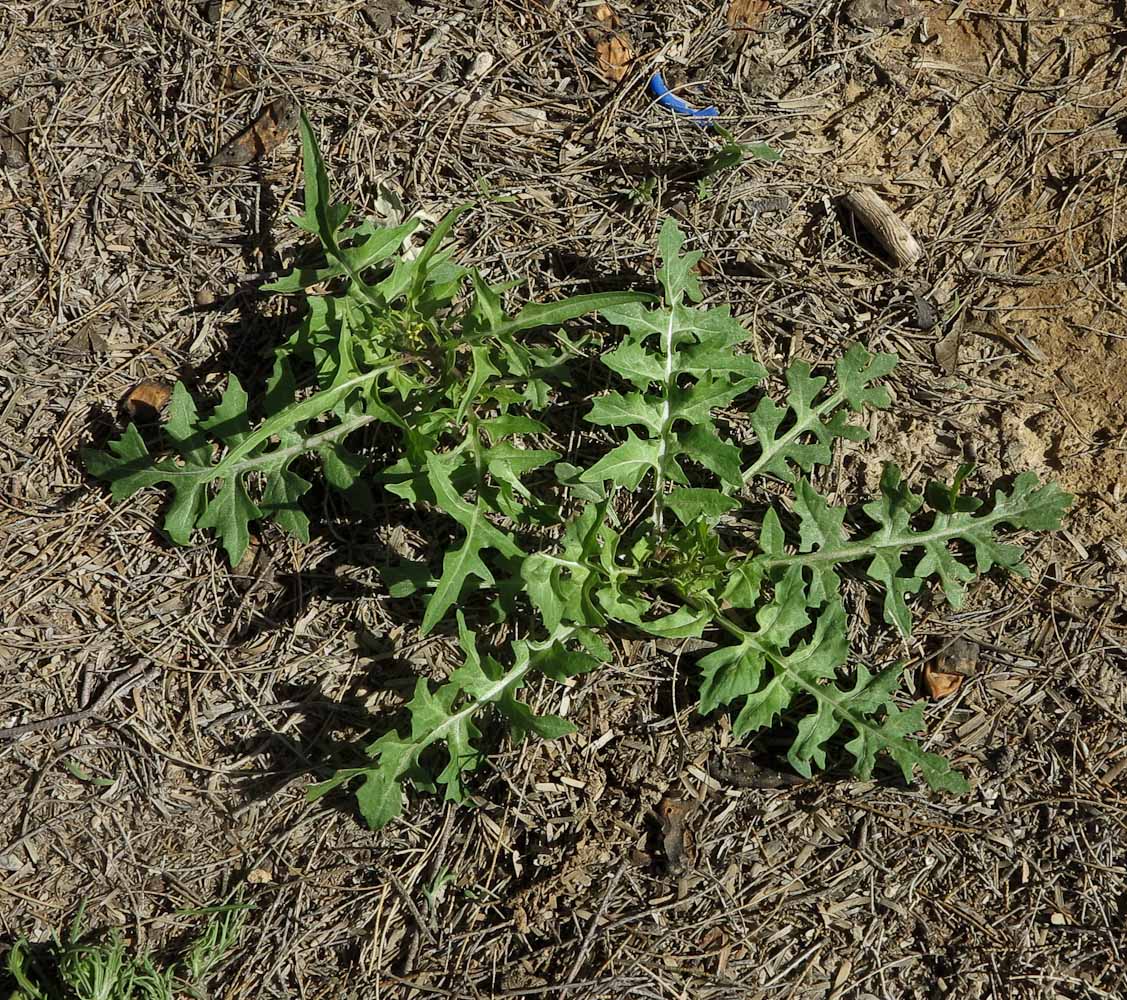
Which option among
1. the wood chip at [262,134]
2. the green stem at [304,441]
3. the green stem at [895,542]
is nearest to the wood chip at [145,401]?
the green stem at [304,441]

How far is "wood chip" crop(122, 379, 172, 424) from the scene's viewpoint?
349cm

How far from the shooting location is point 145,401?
3.49 m

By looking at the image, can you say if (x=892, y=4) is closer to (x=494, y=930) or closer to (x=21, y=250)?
(x=21, y=250)

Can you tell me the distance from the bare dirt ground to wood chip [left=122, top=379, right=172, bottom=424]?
2.1 inches

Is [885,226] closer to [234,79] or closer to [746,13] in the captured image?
[746,13]

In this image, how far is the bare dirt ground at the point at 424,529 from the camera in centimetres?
330

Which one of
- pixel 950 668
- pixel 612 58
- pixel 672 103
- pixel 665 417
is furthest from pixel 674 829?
pixel 612 58

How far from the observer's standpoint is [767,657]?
129 inches

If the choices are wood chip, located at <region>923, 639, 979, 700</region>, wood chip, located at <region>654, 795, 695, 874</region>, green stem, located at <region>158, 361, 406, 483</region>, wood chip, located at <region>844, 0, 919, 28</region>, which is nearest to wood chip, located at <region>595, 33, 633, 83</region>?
wood chip, located at <region>844, 0, 919, 28</region>

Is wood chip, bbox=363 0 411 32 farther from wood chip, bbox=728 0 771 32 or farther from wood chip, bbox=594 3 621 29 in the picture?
wood chip, bbox=728 0 771 32

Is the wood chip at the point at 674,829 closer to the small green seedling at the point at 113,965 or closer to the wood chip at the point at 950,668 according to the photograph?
the wood chip at the point at 950,668

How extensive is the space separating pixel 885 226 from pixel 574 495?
147 centimetres

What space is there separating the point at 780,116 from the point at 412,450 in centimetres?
187

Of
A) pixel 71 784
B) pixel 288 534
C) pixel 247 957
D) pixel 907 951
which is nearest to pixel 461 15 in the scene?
pixel 288 534
